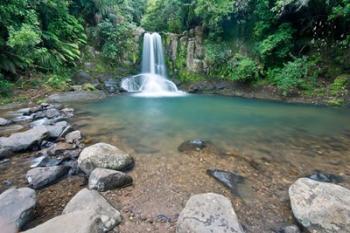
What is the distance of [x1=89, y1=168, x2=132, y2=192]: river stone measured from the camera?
3.03m

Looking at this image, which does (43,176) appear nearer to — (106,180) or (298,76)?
(106,180)

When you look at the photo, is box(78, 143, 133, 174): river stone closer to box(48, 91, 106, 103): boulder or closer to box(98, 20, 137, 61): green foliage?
box(48, 91, 106, 103): boulder

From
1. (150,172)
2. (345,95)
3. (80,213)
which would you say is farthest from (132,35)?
(80,213)

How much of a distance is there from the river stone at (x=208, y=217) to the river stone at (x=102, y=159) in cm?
145

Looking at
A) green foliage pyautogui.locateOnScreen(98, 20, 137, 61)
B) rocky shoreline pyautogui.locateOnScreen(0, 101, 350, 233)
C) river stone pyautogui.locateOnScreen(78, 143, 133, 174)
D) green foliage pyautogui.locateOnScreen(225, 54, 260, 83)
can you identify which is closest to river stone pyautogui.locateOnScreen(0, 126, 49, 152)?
rocky shoreline pyautogui.locateOnScreen(0, 101, 350, 233)

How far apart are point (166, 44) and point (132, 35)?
7.27ft

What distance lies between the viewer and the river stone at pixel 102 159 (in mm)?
3451

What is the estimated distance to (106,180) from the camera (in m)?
3.06

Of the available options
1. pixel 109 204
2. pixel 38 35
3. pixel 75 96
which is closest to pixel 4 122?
pixel 75 96

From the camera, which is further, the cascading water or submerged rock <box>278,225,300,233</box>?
the cascading water

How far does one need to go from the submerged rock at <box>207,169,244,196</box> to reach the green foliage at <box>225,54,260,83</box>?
9353mm

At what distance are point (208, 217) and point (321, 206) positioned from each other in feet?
3.68

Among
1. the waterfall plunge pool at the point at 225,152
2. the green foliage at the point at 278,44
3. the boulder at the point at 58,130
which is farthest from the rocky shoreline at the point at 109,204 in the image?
the green foliage at the point at 278,44

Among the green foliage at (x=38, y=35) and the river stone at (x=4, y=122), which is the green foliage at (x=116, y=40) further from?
the river stone at (x=4, y=122)
